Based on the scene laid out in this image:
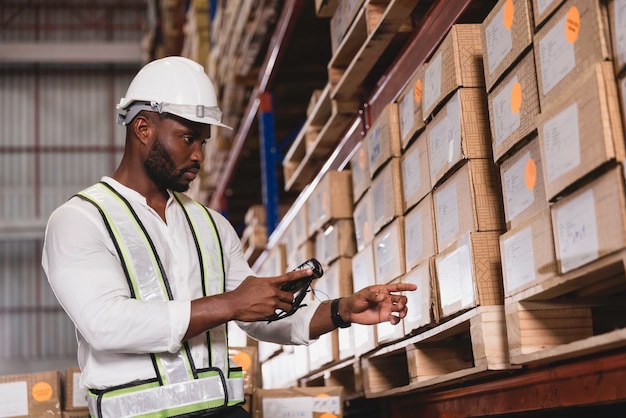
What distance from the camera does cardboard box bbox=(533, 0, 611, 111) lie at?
217 centimetres

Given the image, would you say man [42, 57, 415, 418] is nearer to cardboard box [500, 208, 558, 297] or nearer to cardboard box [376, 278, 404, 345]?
cardboard box [500, 208, 558, 297]

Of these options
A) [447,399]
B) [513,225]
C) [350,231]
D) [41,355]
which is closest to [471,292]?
[513,225]

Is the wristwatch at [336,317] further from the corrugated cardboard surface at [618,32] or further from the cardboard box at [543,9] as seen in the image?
the corrugated cardboard surface at [618,32]

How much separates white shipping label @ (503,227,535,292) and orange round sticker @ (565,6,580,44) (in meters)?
0.53

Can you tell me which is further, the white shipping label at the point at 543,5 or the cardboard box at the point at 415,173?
the cardboard box at the point at 415,173

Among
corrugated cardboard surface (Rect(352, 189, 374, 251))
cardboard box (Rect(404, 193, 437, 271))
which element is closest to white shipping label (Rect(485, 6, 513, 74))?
cardboard box (Rect(404, 193, 437, 271))

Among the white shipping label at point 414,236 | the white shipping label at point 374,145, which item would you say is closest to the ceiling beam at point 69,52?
the white shipping label at point 374,145

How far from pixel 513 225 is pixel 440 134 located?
0.61 m

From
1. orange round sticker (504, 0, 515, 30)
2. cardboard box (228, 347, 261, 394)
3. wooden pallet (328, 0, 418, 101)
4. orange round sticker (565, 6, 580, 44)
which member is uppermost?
wooden pallet (328, 0, 418, 101)

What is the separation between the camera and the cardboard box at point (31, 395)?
390 cm

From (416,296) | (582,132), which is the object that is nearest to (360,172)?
(416,296)

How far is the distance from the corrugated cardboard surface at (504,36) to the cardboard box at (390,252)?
0.93 metres

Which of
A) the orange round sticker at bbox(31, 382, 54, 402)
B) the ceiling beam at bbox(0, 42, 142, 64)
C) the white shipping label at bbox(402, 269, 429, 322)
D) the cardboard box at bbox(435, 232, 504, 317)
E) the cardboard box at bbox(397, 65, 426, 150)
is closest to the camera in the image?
the cardboard box at bbox(435, 232, 504, 317)

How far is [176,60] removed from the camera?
317cm
